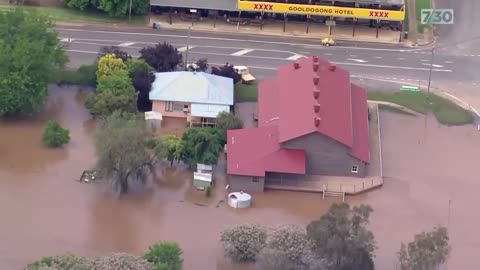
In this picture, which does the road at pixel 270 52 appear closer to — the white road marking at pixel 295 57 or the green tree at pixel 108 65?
the white road marking at pixel 295 57

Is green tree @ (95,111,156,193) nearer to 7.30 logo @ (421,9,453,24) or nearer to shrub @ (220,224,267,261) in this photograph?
shrub @ (220,224,267,261)

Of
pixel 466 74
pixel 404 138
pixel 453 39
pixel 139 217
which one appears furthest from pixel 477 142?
pixel 139 217

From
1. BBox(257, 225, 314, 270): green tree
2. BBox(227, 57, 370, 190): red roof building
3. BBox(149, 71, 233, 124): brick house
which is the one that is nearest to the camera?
BBox(257, 225, 314, 270): green tree

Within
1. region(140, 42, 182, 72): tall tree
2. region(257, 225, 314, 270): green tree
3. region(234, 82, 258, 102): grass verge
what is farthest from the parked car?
region(257, 225, 314, 270): green tree

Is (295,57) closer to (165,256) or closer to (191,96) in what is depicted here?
(191,96)

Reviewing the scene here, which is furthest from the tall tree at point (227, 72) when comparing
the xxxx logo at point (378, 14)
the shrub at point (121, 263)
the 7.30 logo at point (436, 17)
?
the shrub at point (121, 263)

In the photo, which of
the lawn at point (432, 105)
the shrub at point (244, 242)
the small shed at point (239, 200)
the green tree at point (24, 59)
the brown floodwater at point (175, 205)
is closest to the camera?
the shrub at point (244, 242)

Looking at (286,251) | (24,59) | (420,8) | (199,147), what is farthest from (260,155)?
(420,8)
